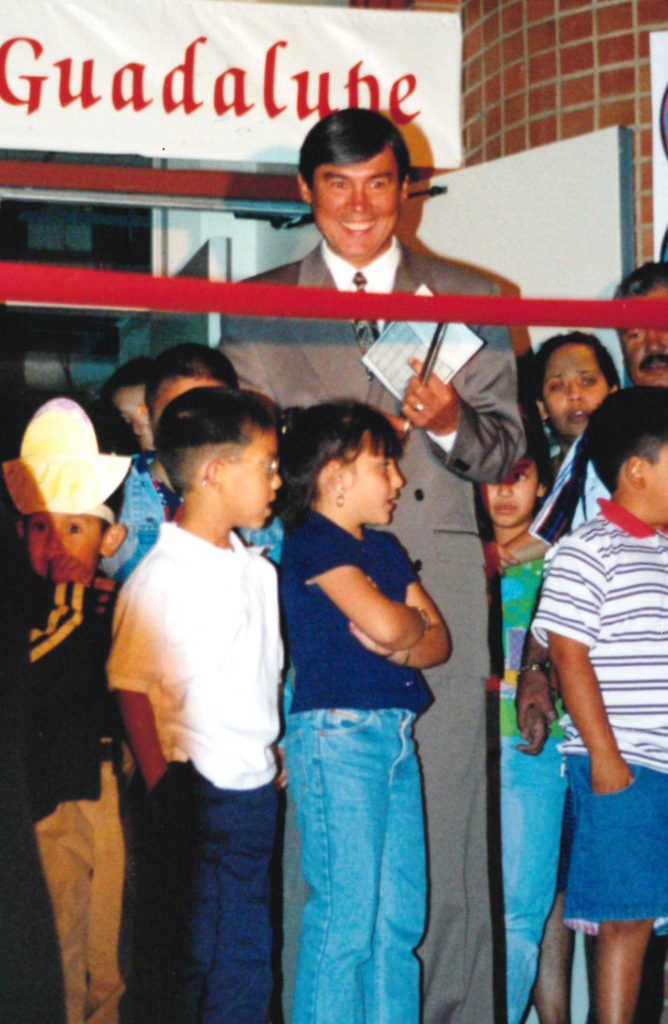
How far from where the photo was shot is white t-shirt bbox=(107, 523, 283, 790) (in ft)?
6.73

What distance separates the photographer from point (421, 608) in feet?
7.34

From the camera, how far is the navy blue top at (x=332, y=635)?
214 cm

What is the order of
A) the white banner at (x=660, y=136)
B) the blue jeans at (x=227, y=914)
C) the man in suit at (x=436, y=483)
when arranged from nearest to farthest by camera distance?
the blue jeans at (x=227, y=914)
the man in suit at (x=436, y=483)
the white banner at (x=660, y=136)

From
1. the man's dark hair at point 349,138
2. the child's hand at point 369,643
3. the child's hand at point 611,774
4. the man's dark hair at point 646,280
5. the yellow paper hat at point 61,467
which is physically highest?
the man's dark hair at point 349,138

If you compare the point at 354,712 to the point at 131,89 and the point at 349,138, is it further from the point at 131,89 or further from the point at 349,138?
the point at 131,89

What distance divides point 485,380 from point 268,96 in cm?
161

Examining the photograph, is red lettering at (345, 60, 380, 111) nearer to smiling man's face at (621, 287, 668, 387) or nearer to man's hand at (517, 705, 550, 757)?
smiling man's face at (621, 287, 668, 387)

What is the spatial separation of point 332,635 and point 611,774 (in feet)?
1.75

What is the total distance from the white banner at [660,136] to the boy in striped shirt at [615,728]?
1.43 m

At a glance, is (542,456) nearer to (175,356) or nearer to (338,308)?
(175,356)

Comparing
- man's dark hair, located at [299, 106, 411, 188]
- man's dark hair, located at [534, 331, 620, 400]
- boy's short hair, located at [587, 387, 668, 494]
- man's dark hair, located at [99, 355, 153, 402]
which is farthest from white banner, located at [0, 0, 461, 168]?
boy's short hair, located at [587, 387, 668, 494]

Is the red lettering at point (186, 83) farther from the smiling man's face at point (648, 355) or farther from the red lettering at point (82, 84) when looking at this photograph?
the smiling man's face at point (648, 355)

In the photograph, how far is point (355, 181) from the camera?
2418mm

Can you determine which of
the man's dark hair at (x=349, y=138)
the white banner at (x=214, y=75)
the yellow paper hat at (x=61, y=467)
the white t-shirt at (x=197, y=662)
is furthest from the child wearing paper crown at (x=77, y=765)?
the white banner at (x=214, y=75)
